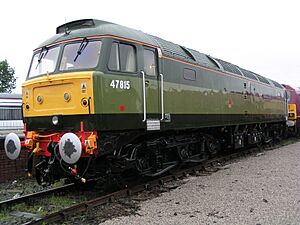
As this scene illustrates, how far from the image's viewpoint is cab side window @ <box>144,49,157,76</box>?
7755 mm

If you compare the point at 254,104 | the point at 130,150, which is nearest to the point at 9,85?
the point at 254,104

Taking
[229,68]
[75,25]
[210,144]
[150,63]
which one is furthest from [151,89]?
[229,68]

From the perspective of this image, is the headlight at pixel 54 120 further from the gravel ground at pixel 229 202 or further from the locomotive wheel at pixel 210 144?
the locomotive wheel at pixel 210 144

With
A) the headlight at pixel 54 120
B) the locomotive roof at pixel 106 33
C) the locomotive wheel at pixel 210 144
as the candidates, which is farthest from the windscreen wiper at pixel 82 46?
the locomotive wheel at pixel 210 144

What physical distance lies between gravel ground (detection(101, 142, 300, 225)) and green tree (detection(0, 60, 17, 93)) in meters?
68.6

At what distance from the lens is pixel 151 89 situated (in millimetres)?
7809

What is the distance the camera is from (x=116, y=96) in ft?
22.3

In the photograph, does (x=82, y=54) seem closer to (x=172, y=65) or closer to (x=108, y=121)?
(x=108, y=121)

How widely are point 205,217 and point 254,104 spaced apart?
1001 cm

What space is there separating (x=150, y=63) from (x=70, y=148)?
9.57 ft

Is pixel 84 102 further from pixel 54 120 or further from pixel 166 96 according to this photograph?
pixel 166 96

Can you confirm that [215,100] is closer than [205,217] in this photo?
No

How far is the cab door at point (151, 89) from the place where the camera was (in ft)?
25.0

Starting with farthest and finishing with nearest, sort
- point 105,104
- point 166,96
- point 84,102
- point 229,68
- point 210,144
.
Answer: point 229,68 < point 210,144 < point 166,96 < point 105,104 < point 84,102
